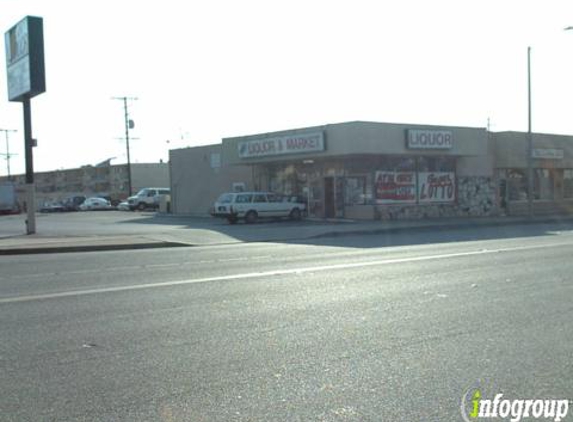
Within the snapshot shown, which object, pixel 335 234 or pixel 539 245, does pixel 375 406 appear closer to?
pixel 539 245

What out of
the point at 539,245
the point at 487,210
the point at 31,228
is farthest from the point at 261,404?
the point at 487,210

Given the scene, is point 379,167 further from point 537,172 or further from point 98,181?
point 98,181

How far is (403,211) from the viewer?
3459 centimetres

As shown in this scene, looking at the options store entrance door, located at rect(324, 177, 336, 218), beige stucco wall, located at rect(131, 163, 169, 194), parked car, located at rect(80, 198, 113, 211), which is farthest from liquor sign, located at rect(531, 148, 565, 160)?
beige stucco wall, located at rect(131, 163, 169, 194)

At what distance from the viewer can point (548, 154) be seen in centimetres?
4034

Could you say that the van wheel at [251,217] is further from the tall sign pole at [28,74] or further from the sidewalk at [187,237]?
the tall sign pole at [28,74]

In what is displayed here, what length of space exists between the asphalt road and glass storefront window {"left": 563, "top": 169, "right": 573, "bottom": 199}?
30.9m

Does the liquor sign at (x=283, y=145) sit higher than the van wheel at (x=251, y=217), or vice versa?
the liquor sign at (x=283, y=145)

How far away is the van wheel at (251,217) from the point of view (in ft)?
110

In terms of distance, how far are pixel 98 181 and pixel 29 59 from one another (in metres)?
80.0

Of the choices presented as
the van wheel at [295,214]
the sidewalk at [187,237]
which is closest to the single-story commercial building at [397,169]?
the van wheel at [295,214]

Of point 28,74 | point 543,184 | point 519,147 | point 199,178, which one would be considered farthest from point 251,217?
point 543,184

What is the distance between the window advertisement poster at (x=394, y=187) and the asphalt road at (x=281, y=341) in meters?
20.0

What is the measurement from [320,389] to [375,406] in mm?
578
